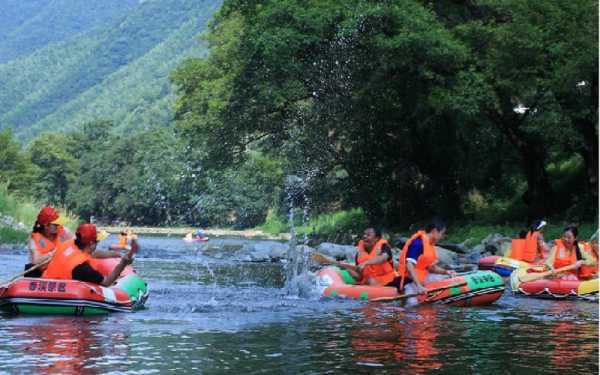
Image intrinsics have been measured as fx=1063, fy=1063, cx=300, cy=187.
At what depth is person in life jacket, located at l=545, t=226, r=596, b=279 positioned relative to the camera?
58.0 feet

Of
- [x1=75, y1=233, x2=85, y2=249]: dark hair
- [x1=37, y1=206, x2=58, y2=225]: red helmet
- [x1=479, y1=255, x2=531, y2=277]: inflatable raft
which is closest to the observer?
[x1=75, y1=233, x2=85, y2=249]: dark hair

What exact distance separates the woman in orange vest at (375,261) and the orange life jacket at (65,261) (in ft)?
Result: 15.3

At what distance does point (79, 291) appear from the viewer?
1302 centimetres

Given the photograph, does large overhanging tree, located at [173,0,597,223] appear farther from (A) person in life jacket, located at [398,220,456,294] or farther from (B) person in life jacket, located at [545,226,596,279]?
(A) person in life jacket, located at [398,220,456,294]

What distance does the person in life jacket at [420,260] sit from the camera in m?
15.0

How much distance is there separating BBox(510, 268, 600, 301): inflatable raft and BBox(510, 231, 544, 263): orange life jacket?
12.6 feet

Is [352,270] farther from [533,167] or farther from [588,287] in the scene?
[533,167]

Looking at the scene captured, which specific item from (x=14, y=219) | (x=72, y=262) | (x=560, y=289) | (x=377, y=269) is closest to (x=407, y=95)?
(x=14, y=219)

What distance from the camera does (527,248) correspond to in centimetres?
2162

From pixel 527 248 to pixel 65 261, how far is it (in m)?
11.3

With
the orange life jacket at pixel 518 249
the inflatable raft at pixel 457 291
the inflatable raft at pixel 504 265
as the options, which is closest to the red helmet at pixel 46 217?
the inflatable raft at pixel 457 291

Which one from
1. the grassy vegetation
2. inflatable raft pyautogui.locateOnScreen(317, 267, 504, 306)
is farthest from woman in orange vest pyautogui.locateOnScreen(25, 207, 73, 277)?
the grassy vegetation

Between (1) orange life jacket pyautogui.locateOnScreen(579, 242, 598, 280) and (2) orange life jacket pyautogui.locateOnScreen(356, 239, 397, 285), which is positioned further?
(1) orange life jacket pyautogui.locateOnScreen(579, 242, 598, 280)

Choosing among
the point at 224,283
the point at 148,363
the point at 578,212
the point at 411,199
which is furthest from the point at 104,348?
the point at 411,199
